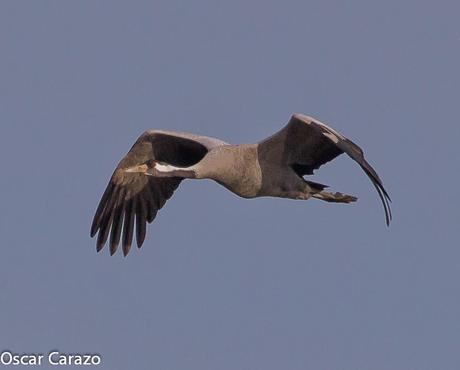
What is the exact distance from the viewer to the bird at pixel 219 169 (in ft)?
43.4

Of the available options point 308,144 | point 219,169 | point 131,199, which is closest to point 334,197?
point 308,144

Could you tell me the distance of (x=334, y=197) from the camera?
14.5 meters

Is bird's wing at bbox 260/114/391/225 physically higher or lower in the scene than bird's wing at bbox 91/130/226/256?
higher

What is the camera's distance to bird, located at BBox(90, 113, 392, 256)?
1324cm

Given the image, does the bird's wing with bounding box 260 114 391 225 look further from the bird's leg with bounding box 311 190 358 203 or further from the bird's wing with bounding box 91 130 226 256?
the bird's wing with bounding box 91 130 226 256

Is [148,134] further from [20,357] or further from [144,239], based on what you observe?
[20,357]

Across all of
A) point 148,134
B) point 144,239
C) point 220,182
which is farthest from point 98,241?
point 220,182

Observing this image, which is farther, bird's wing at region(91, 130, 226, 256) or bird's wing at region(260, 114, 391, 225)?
bird's wing at region(91, 130, 226, 256)

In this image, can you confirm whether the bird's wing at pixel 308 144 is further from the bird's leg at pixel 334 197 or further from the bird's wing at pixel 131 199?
the bird's wing at pixel 131 199

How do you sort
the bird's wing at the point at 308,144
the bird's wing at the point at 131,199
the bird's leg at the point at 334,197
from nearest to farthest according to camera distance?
the bird's wing at the point at 308,144 → the bird's leg at the point at 334,197 → the bird's wing at the point at 131,199

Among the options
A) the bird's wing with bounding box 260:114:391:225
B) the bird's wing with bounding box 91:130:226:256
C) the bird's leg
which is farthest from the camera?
the bird's wing with bounding box 91:130:226:256

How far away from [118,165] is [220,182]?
2.33 meters

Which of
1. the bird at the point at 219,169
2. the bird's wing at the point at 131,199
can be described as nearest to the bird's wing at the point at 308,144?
the bird at the point at 219,169

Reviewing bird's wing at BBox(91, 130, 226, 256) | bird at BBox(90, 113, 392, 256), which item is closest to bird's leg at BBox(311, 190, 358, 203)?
bird at BBox(90, 113, 392, 256)
